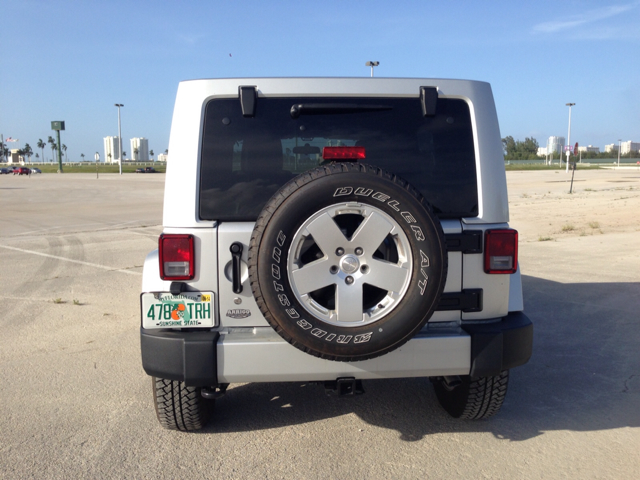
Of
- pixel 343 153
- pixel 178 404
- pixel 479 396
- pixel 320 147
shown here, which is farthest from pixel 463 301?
pixel 178 404

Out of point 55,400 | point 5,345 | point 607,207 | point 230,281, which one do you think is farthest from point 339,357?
point 607,207

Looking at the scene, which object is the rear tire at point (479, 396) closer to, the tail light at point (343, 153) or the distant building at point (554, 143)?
the tail light at point (343, 153)

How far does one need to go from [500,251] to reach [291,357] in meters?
1.34

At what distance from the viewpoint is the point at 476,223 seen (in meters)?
3.32

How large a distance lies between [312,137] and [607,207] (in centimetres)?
2075

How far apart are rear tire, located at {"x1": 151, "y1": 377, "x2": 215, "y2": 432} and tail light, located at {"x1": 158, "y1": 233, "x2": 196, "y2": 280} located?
704 millimetres

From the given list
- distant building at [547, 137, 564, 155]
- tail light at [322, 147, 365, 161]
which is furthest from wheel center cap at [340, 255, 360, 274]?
distant building at [547, 137, 564, 155]

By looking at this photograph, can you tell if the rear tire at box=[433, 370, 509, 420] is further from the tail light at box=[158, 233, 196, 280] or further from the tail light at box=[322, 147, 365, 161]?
the tail light at box=[158, 233, 196, 280]

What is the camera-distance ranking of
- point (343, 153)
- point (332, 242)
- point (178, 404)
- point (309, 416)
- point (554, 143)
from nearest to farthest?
point (332, 242) → point (343, 153) → point (178, 404) → point (309, 416) → point (554, 143)

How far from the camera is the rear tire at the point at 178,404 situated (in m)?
3.48

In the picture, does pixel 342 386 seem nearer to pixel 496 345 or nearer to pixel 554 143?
pixel 496 345

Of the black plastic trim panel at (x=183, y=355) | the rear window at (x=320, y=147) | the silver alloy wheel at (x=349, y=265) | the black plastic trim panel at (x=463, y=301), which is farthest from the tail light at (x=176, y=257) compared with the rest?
the black plastic trim panel at (x=463, y=301)

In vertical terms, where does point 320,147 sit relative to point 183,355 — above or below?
above

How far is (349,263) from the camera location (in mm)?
2893
